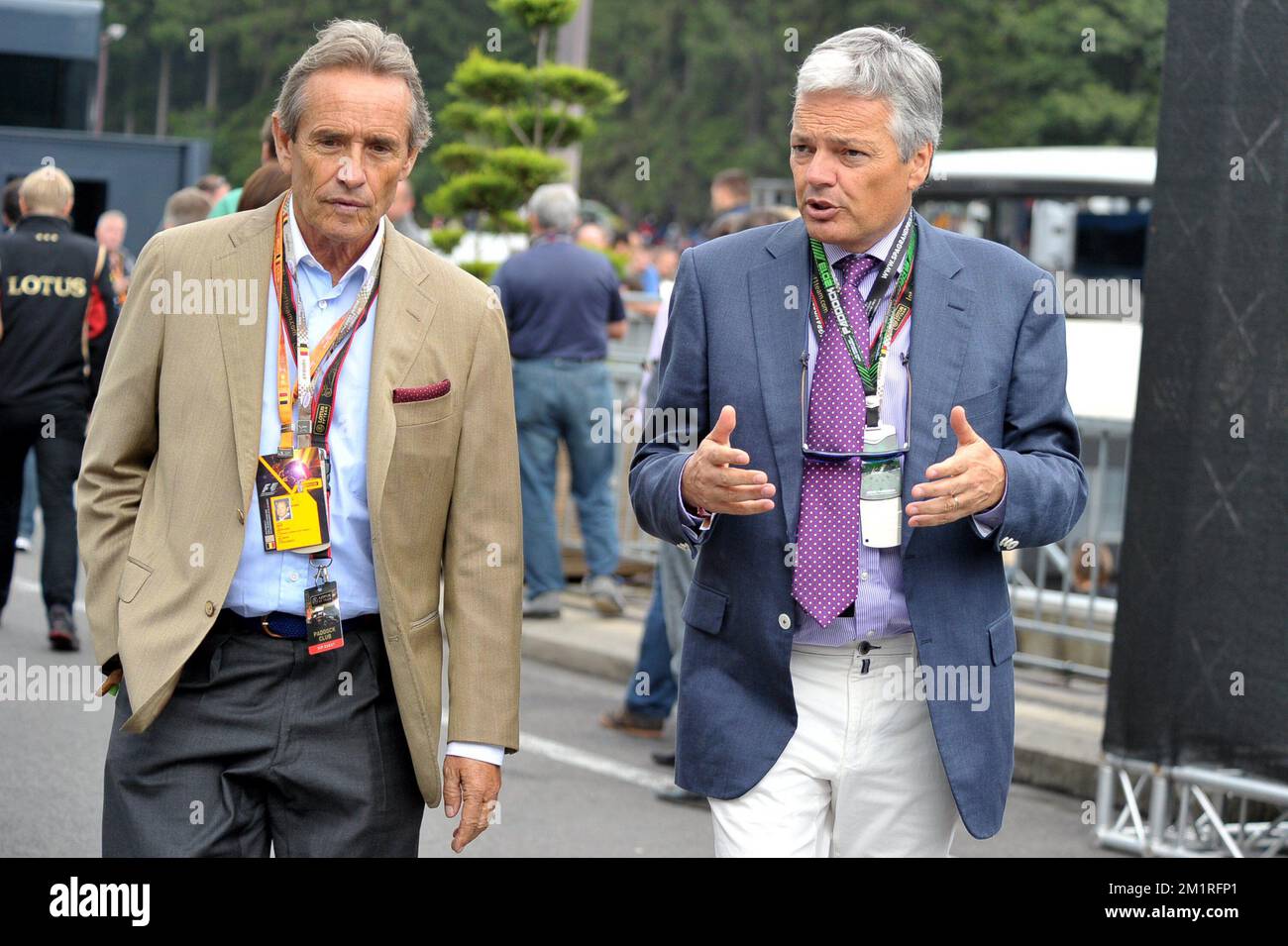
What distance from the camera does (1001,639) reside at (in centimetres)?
336

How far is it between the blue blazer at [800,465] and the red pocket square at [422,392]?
426mm

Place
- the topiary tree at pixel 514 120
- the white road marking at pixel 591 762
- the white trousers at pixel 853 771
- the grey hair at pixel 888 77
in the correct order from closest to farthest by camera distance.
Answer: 1. the grey hair at pixel 888 77
2. the white trousers at pixel 853 771
3. the white road marking at pixel 591 762
4. the topiary tree at pixel 514 120

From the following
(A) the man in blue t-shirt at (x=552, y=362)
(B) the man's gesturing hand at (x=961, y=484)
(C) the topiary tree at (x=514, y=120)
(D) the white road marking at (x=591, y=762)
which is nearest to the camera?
(B) the man's gesturing hand at (x=961, y=484)

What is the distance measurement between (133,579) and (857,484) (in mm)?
→ 1242

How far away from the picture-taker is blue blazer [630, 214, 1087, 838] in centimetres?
326

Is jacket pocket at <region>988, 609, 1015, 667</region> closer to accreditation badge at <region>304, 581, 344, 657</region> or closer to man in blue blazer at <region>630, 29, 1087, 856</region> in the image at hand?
man in blue blazer at <region>630, 29, 1087, 856</region>

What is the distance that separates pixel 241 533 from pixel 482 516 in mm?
431

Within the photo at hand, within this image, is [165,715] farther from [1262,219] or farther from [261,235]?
[1262,219]

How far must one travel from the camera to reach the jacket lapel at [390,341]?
3.11 m

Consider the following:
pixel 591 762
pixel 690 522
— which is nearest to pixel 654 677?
pixel 591 762

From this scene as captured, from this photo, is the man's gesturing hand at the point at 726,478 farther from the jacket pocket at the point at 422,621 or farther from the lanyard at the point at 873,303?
the jacket pocket at the point at 422,621

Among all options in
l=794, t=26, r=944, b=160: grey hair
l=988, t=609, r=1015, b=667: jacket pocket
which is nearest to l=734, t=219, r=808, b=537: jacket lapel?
l=794, t=26, r=944, b=160: grey hair

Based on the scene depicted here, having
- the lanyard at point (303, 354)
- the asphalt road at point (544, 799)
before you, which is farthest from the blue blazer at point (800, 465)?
the asphalt road at point (544, 799)
